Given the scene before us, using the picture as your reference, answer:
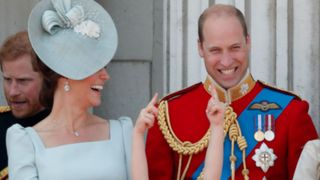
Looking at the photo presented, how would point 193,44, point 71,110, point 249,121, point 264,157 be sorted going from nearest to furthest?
point 71,110
point 264,157
point 249,121
point 193,44

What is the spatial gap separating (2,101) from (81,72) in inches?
60.0

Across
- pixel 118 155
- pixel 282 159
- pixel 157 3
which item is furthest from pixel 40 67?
pixel 157 3

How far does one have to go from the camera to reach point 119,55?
17.0 ft

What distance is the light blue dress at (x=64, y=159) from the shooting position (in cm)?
386

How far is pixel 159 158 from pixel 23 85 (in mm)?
628

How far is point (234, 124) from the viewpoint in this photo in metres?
4.16

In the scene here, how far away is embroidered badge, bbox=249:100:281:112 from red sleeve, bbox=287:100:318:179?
6 cm

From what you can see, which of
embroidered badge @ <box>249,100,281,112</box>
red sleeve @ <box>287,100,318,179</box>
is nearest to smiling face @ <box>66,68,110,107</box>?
embroidered badge @ <box>249,100,281,112</box>

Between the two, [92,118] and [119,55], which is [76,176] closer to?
[92,118]

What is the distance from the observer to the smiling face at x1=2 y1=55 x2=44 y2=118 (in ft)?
14.3

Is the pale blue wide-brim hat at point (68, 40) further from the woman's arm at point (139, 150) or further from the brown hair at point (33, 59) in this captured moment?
the woman's arm at point (139, 150)

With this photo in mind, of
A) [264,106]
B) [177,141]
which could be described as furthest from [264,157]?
[177,141]

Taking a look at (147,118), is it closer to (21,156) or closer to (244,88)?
(21,156)

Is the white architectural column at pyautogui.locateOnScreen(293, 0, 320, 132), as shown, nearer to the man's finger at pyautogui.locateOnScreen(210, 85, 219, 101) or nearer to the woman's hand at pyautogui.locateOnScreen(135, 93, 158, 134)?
the man's finger at pyautogui.locateOnScreen(210, 85, 219, 101)
